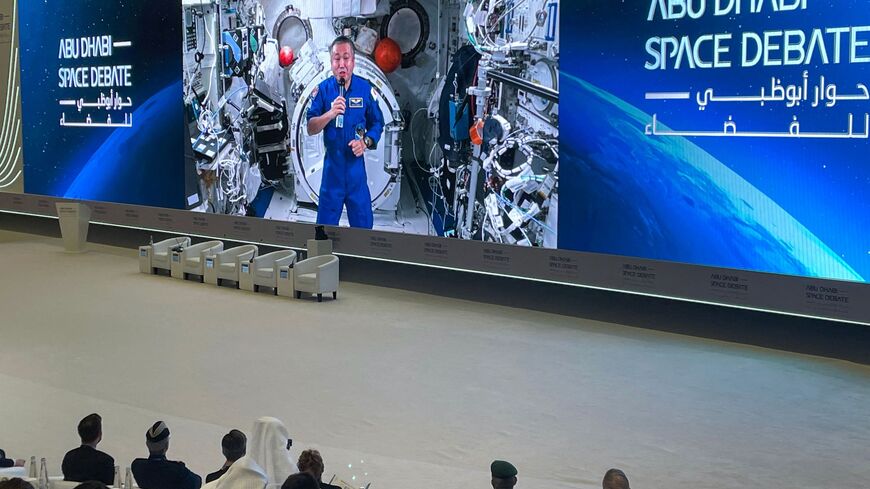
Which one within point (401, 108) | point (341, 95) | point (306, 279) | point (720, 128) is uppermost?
point (341, 95)

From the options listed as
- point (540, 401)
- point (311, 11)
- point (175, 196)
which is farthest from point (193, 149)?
point (540, 401)

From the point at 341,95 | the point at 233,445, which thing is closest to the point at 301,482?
the point at 233,445

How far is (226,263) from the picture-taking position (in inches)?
595

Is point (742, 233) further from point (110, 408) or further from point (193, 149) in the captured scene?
point (193, 149)

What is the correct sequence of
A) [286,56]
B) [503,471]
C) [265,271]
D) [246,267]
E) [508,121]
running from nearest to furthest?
[503,471]
[508,121]
[265,271]
[246,267]
[286,56]

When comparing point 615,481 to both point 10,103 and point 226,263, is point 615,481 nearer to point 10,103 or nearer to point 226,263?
point 226,263

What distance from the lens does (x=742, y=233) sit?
11203 mm

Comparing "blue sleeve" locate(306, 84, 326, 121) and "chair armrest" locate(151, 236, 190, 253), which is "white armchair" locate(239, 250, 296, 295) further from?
"blue sleeve" locate(306, 84, 326, 121)

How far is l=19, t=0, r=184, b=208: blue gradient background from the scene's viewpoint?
18.3 m

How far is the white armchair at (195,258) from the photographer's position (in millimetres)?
15383

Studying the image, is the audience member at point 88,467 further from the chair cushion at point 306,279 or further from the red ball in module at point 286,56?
the red ball in module at point 286,56

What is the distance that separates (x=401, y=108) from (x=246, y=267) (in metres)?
3.13

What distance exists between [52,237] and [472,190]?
433 inches

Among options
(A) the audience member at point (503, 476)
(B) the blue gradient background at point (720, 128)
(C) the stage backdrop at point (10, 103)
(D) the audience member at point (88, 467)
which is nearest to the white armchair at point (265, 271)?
(B) the blue gradient background at point (720, 128)
